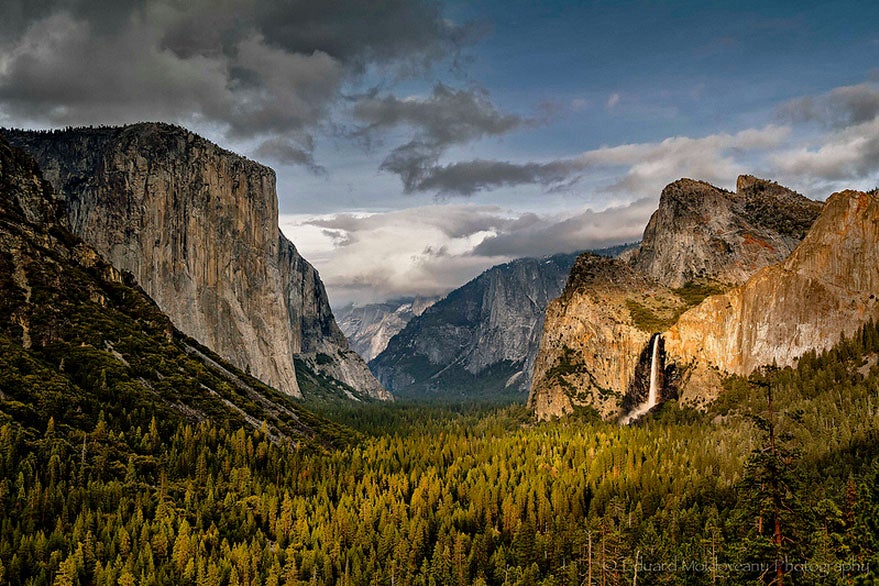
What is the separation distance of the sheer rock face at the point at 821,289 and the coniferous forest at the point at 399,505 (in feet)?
54.7

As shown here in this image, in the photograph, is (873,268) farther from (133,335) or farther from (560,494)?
(133,335)

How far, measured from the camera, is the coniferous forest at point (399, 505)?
71125 millimetres

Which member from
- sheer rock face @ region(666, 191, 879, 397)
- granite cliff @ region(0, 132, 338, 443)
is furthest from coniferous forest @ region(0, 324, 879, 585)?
sheer rock face @ region(666, 191, 879, 397)

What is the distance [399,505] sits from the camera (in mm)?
107000

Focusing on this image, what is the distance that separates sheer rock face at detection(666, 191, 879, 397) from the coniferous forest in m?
16.7

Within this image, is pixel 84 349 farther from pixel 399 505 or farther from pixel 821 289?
pixel 821 289

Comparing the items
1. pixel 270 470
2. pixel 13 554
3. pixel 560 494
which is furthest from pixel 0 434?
pixel 560 494

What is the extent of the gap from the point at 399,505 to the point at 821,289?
13359 centimetres

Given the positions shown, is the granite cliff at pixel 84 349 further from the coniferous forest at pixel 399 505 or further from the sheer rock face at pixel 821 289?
the sheer rock face at pixel 821 289

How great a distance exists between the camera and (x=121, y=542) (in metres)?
80.6

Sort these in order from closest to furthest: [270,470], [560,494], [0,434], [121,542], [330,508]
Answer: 1. [121,542]
2. [0,434]
3. [330,508]
4. [560,494]
5. [270,470]

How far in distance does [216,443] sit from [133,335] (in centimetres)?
4265

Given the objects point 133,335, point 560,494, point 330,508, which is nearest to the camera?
point 330,508

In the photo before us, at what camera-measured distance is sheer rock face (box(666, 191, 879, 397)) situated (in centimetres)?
16612
